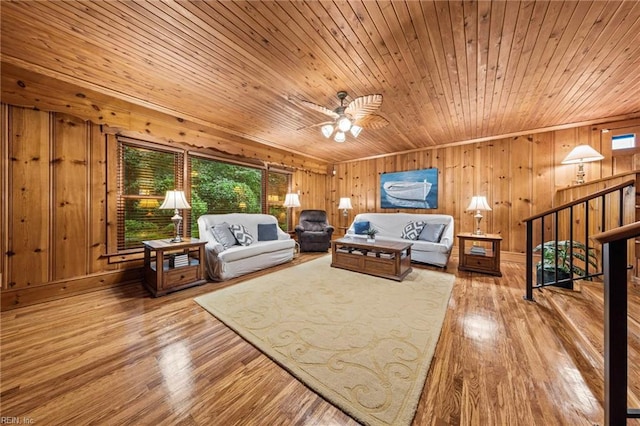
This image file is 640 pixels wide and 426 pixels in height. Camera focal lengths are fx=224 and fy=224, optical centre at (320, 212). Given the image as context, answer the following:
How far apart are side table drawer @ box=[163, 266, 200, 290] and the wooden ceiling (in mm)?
2203

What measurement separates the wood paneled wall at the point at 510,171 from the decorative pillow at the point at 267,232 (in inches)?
114

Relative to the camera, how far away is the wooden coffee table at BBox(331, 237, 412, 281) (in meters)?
3.13

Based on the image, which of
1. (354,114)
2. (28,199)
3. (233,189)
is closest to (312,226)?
(233,189)

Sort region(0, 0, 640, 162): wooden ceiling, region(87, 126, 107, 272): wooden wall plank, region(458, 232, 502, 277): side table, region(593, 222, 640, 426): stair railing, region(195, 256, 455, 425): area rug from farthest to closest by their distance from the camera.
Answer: region(458, 232, 502, 277): side table
region(87, 126, 107, 272): wooden wall plank
region(0, 0, 640, 162): wooden ceiling
region(195, 256, 455, 425): area rug
region(593, 222, 640, 426): stair railing

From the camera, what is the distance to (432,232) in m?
4.11

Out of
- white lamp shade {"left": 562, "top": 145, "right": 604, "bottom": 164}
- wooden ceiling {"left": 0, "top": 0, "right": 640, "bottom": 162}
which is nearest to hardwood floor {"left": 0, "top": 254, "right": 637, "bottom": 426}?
wooden ceiling {"left": 0, "top": 0, "right": 640, "bottom": 162}

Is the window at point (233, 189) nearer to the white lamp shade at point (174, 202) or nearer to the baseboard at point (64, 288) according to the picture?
the white lamp shade at point (174, 202)

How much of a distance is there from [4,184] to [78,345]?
1.96 m

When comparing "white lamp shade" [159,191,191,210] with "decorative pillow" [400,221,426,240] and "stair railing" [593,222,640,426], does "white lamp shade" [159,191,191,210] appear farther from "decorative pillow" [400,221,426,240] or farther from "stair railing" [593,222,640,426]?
"decorative pillow" [400,221,426,240]

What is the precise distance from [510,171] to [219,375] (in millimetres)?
5381

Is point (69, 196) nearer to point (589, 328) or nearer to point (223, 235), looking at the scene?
point (223, 235)

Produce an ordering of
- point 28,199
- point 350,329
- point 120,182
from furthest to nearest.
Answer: point 120,182, point 28,199, point 350,329

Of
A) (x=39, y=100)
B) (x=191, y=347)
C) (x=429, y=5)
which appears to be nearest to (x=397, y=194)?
(x=429, y=5)

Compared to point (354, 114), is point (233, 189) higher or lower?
lower
